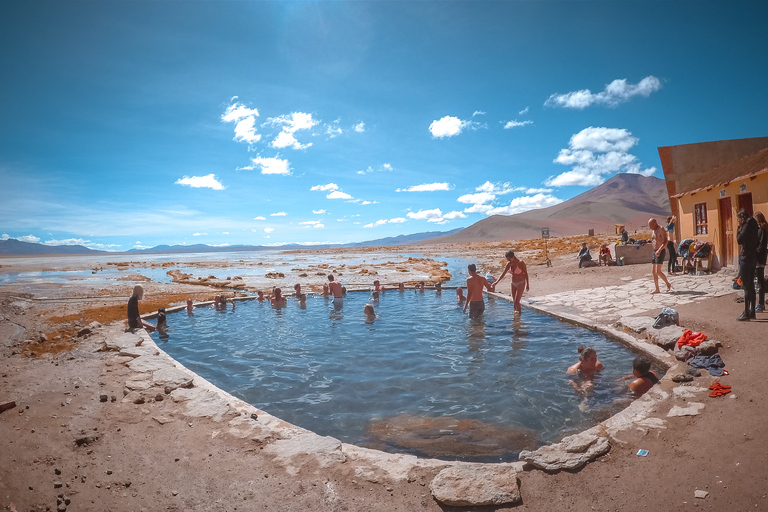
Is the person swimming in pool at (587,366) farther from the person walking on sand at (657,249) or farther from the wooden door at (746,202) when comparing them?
the wooden door at (746,202)

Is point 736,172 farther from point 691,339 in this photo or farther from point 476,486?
point 476,486

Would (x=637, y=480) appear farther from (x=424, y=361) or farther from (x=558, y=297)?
(x=558, y=297)

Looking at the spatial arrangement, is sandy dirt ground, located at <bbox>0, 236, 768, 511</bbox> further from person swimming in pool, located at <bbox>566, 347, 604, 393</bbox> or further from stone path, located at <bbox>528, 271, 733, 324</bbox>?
stone path, located at <bbox>528, 271, 733, 324</bbox>

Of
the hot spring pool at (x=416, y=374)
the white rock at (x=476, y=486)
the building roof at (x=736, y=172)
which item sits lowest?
the hot spring pool at (x=416, y=374)

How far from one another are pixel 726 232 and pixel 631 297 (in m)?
4.87

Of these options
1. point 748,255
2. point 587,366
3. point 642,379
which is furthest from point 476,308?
point 748,255

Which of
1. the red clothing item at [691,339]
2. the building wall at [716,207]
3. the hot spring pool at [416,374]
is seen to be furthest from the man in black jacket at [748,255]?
the building wall at [716,207]

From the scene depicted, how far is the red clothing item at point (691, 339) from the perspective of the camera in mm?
5996

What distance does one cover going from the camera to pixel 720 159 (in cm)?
1708

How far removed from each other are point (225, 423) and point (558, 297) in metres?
10.7

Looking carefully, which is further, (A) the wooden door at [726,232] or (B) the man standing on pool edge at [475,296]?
(A) the wooden door at [726,232]

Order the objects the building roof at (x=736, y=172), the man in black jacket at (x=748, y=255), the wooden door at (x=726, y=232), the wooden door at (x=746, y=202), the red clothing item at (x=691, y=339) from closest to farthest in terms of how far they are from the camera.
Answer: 1. the red clothing item at (x=691, y=339)
2. the man in black jacket at (x=748, y=255)
3. the building roof at (x=736, y=172)
4. the wooden door at (x=746, y=202)
5. the wooden door at (x=726, y=232)

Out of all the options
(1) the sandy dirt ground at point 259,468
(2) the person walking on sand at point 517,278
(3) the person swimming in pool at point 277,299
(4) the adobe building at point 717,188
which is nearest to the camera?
(1) the sandy dirt ground at point 259,468

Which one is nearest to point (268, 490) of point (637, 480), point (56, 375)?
point (637, 480)
